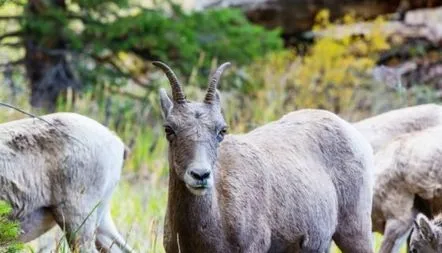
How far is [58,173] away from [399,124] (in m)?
3.07

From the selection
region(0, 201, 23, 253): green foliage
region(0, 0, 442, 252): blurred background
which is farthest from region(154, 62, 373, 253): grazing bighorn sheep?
region(0, 0, 442, 252): blurred background

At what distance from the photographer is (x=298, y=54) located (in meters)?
17.8

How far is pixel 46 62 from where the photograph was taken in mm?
14406

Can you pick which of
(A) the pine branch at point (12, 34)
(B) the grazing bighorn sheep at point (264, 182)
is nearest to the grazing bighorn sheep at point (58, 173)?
(B) the grazing bighorn sheep at point (264, 182)

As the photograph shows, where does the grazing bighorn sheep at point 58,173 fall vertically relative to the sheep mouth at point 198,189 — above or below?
below

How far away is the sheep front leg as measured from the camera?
7.78 metres

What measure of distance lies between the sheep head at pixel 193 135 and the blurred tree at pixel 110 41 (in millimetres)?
7106

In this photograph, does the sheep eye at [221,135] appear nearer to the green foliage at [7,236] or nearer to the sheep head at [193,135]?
the sheep head at [193,135]

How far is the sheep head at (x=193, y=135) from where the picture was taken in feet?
18.7

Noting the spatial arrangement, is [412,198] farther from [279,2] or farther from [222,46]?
[279,2]

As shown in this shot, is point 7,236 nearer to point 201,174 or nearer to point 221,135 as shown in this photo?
point 201,174

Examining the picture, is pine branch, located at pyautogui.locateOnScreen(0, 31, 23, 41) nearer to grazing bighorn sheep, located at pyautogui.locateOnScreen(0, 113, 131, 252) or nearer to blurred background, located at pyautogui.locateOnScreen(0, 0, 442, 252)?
blurred background, located at pyautogui.locateOnScreen(0, 0, 442, 252)

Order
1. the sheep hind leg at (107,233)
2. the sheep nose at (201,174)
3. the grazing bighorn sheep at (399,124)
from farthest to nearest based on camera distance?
the grazing bighorn sheep at (399,124), the sheep hind leg at (107,233), the sheep nose at (201,174)

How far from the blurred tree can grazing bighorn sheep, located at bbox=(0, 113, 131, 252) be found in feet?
18.9
